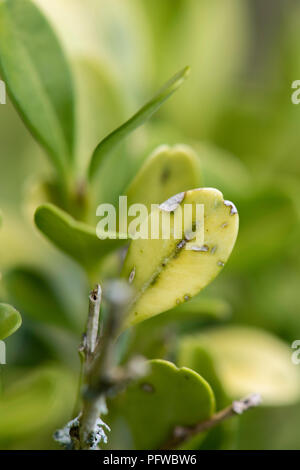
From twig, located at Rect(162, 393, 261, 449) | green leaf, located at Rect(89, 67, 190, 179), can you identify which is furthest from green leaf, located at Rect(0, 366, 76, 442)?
green leaf, located at Rect(89, 67, 190, 179)

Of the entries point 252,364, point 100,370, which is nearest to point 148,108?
point 100,370

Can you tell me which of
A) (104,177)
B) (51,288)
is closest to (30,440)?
(51,288)

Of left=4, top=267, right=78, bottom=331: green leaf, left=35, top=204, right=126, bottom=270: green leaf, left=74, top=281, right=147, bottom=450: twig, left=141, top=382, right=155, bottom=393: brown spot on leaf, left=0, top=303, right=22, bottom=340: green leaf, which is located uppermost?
left=4, top=267, right=78, bottom=331: green leaf

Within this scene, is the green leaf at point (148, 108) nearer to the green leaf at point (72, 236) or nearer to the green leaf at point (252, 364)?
the green leaf at point (72, 236)

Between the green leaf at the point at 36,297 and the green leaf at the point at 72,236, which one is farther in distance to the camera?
the green leaf at the point at 36,297

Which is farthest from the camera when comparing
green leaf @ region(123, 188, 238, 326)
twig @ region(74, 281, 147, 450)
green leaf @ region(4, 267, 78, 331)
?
green leaf @ region(4, 267, 78, 331)

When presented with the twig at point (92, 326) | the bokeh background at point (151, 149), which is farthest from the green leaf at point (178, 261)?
the bokeh background at point (151, 149)

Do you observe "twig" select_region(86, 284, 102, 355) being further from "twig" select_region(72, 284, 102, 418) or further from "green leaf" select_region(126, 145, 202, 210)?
"green leaf" select_region(126, 145, 202, 210)

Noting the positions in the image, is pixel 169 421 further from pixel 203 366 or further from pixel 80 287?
pixel 80 287
